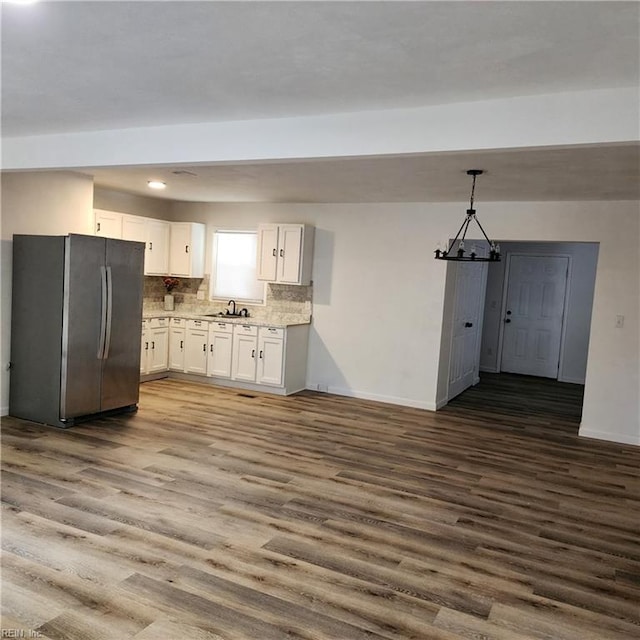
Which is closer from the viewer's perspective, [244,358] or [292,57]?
[292,57]

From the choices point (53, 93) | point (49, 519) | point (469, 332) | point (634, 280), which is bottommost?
point (49, 519)

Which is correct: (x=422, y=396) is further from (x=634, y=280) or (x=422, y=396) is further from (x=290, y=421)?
(x=634, y=280)

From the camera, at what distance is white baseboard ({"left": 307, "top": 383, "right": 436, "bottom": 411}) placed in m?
6.82

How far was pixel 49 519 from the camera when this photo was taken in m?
3.42

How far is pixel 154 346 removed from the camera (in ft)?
24.4

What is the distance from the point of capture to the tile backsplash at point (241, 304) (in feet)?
24.7

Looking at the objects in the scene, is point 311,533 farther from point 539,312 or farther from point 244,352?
point 539,312

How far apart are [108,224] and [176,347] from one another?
1.84 m

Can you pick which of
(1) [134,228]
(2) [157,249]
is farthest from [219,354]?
(1) [134,228]

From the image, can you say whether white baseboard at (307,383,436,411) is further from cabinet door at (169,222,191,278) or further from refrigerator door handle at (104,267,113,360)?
refrigerator door handle at (104,267,113,360)

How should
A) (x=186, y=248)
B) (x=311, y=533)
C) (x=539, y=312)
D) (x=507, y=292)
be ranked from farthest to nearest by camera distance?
(x=507, y=292) → (x=539, y=312) → (x=186, y=248) → (x=311, y=533)

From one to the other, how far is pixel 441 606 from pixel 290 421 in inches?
132

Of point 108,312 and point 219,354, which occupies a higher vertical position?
point 108,312

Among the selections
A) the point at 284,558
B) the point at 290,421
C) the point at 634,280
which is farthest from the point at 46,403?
the point at 634,280
